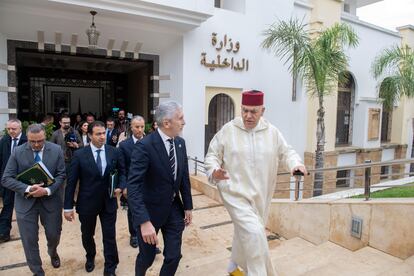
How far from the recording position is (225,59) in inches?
344

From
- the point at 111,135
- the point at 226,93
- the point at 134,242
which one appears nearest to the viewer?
the point at 134,242

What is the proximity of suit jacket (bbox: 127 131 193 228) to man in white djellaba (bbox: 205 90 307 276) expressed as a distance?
378 millimetres

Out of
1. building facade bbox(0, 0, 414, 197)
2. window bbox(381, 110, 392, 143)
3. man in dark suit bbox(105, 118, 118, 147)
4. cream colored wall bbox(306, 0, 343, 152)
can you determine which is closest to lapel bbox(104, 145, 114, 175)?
man in dark suit bbox(105, 118, 118, 147)

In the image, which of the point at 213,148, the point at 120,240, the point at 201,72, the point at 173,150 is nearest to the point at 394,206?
the point at 213,148

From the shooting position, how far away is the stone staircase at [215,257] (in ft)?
11.0

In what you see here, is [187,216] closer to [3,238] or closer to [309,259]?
[309,259]

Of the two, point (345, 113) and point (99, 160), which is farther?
point (345, 113)

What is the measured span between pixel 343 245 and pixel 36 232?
3.54 meters

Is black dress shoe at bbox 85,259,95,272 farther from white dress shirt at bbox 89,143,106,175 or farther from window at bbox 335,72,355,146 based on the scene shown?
window at bbox 335,72,355,146

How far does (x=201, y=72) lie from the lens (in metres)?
8.48

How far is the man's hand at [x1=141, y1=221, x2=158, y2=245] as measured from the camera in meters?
2.46

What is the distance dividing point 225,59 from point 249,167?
6340mm

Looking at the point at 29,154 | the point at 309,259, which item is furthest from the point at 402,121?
the point at 29,154

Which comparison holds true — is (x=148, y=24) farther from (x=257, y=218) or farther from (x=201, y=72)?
(x=257, y=218)
